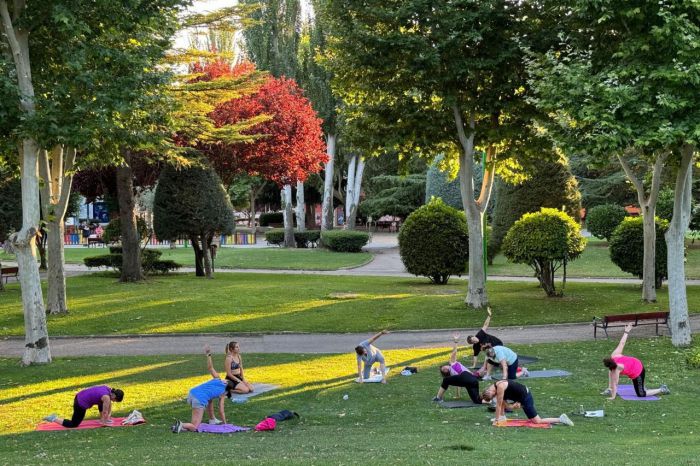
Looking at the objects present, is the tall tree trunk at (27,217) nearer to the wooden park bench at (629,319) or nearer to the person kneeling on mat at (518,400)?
the person kneeling on mat at (518,400)

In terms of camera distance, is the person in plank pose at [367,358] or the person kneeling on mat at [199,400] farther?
the person in plank pose at [367,358]

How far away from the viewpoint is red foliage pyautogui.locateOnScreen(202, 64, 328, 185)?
34.0 meters

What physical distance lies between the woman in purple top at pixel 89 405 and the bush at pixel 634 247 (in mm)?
20930

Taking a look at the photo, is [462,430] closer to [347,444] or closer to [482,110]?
[347,444]

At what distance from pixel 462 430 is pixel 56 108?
10130 millimetres

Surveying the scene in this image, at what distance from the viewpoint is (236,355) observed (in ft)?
45.2

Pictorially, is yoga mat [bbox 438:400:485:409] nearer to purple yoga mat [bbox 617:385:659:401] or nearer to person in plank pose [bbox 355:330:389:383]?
person in plank pose [bbox 355:330:389:383]

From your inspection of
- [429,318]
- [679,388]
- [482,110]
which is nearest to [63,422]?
[679,388]

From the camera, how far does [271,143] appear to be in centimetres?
3469

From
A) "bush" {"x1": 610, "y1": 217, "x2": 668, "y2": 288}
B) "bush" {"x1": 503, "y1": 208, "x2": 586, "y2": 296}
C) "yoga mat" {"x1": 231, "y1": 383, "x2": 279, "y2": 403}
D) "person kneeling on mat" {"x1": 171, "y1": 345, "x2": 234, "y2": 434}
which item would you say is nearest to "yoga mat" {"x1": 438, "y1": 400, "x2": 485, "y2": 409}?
"yoga mat" {"x1": 231, "y1": 383, "x2": 279, "y2": 403}

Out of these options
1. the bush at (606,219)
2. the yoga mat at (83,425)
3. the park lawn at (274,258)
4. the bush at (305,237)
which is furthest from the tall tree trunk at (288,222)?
the yoga mat at (83,425)

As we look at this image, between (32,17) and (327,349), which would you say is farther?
(327,349)

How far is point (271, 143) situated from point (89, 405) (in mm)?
24322

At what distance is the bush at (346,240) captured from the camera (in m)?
46.0
